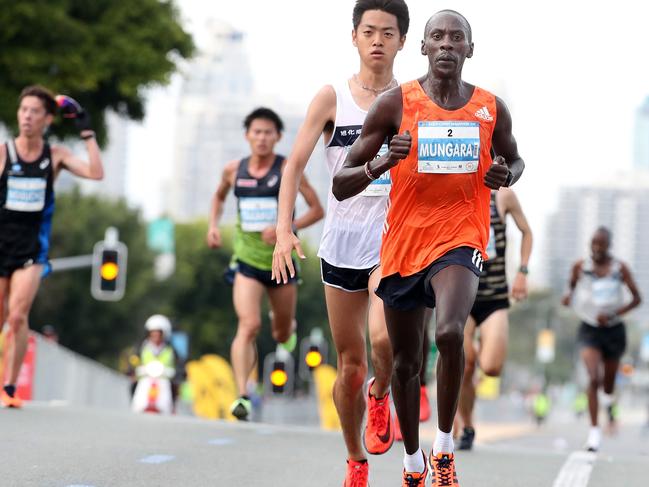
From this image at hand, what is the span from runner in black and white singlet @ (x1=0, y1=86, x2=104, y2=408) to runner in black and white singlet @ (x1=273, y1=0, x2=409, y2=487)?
420 centimetres

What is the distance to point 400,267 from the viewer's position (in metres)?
6.25

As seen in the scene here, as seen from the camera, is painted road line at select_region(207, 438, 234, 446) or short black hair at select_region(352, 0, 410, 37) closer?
short black hair at select_region(352, 0, 410, 37)

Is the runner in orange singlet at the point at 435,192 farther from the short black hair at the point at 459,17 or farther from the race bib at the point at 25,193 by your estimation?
the race bib at the point at 25,193

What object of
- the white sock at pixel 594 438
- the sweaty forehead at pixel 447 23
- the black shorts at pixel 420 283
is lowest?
the white sock at pixel 594 438

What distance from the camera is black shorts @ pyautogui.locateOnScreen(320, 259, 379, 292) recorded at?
23.6 feet

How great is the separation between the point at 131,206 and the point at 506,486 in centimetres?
5889

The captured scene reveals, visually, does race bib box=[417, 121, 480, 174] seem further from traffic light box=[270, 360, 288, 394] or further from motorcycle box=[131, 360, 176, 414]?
motorcycle box=[131, 360, 176, 414]

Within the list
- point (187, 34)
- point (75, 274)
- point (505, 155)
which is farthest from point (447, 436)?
point (75, 274)

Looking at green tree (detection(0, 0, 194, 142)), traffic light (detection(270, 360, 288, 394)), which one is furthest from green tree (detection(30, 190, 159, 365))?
traffic light (detection(270, 360, 288, 394))

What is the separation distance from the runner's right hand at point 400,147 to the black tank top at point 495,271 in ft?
17.8

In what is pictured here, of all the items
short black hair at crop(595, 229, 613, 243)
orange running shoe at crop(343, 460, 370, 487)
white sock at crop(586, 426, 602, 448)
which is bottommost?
white sock at crop(586, 426, 602, 448)

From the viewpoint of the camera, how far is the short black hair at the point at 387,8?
7.33 m

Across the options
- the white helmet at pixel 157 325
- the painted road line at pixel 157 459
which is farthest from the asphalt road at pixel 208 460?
the white helmet at pixel 157 325

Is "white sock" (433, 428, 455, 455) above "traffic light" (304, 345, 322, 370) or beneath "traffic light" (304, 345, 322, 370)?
beneath
